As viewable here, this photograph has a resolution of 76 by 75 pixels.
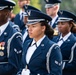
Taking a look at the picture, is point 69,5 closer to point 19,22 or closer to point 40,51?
point 19,22

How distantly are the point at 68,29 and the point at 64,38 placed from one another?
23 centimetres

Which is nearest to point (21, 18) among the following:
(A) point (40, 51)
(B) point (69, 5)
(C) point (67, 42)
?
(C) point (67, 42)

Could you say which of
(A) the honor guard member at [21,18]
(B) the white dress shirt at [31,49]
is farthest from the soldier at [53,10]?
(B) the white dress shirt at [31,49]

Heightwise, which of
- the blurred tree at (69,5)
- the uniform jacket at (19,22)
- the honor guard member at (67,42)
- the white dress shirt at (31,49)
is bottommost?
the blurred tree at (69,5)

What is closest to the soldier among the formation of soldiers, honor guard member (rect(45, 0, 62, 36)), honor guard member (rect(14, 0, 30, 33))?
honor guard member (rect(45, 0, 62, 36))

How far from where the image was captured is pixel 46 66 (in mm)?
7617

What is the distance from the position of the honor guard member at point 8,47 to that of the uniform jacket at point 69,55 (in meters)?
1.48

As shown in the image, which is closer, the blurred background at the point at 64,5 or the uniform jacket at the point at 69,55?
the uniform jacket at the point at 69,55

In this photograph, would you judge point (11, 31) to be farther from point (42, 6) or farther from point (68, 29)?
point (42, 6)

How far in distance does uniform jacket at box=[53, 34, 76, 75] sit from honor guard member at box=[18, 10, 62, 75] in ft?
3.78

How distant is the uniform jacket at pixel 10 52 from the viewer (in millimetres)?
7719

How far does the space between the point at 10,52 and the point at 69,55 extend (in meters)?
1.71

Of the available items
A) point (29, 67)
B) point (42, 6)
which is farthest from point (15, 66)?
point (42, 6)

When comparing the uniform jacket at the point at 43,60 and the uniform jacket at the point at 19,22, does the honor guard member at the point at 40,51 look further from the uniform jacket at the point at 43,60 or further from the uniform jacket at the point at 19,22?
the uniform jacket at the point at 19,22
